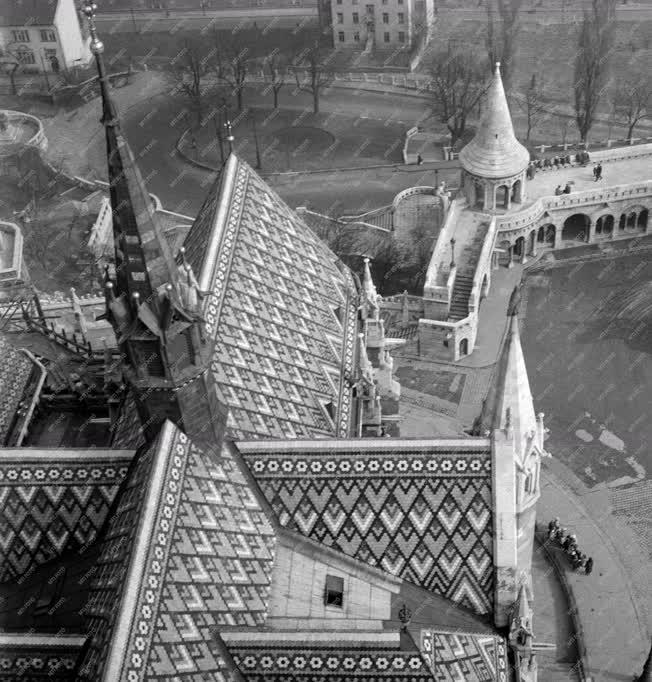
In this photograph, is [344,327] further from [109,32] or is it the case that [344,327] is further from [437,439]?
[109,32]

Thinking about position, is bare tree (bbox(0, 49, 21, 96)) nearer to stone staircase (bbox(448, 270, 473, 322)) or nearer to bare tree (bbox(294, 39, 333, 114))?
bare tree (bbox(294, 39, 333, 114))

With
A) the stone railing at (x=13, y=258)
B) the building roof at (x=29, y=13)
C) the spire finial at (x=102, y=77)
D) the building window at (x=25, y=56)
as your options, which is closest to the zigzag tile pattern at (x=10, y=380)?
the stone railing at (x=13, y=258)

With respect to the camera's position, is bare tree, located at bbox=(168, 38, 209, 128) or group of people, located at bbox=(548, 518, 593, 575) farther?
bare tree, located at bbox=(168, 38, 209, 128)

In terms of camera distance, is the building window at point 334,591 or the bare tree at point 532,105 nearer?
the building window at point 334,591

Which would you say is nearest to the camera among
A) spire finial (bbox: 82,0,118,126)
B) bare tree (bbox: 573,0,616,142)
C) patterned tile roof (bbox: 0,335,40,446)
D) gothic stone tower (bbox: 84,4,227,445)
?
spire finial (bbox: 82,0,118,126)

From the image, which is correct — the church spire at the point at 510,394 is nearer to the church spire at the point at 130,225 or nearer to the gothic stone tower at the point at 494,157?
the church spire at the point at 130,225

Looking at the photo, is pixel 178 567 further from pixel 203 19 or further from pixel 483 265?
pixel 203 19

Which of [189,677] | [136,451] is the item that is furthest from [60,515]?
[189,677]

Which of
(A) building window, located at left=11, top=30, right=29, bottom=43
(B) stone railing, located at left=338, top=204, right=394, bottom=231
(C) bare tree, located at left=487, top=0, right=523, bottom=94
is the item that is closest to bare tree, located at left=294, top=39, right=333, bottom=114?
(C) bare tree, located at left=487, top=0, right=523, bottom=94
